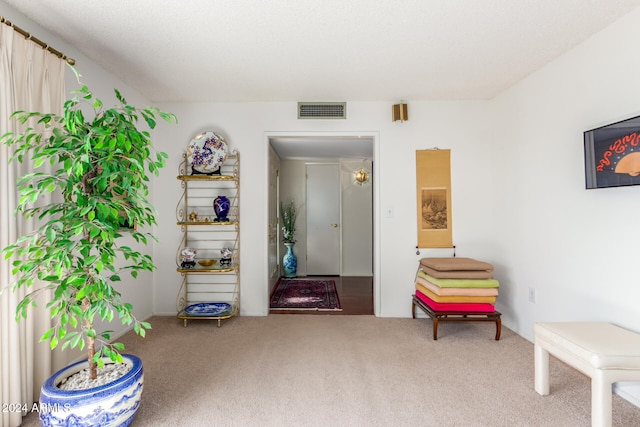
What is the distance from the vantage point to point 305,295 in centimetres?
460

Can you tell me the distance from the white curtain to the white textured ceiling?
0.36 meters

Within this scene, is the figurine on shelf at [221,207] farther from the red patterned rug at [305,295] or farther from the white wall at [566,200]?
the white wall at [566,200]

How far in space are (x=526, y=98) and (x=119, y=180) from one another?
3489 mm

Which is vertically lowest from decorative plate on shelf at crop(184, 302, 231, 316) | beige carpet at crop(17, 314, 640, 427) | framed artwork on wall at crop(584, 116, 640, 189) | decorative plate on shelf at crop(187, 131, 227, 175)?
beige carpet at crop(17, 314, 640, 427)

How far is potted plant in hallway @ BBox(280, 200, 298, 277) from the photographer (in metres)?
A: 5.88

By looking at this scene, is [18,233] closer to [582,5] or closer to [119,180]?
[119,180]

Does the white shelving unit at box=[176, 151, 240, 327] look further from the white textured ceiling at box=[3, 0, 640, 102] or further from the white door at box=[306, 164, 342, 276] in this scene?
the white door at box=[306, 164, 342, 276]

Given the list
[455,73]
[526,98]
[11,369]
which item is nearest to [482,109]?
[526,98]

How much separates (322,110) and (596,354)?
10.2 feet

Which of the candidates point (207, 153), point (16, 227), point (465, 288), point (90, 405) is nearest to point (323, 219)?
point (207, 153)

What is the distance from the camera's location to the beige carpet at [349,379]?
1.83 metres

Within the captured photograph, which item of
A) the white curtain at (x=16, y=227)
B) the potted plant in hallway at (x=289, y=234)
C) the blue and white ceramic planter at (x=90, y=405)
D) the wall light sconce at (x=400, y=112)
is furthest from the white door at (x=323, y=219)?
the blue and white ceramic planter at (x=90, y=405)

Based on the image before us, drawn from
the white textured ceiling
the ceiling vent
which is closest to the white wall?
the white textured ceiling

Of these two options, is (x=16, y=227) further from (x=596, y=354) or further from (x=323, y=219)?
(x=323, y=219)
